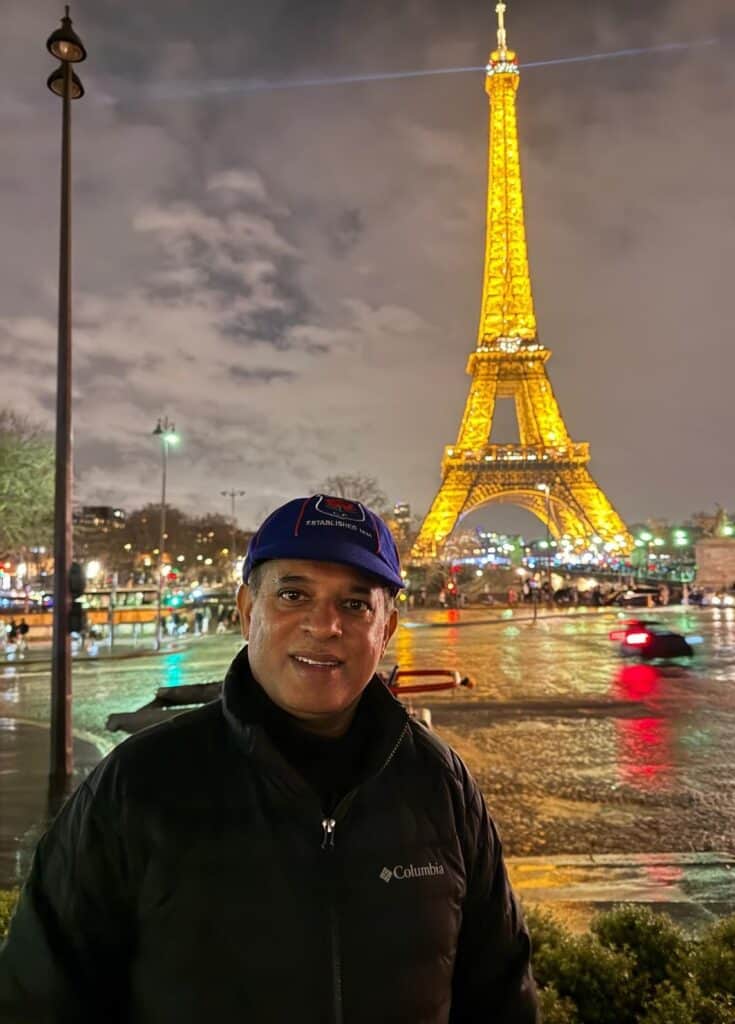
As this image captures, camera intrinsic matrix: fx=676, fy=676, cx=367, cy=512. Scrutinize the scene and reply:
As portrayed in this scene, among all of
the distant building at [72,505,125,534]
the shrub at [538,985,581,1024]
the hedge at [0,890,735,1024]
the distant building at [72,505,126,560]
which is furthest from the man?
the distant building at [72,505,125,534]

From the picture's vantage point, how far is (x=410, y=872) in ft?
5.43

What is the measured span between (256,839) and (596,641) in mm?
21019

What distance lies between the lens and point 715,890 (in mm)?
4727

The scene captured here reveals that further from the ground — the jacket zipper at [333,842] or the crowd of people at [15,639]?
the jacket zipper at [333,842]

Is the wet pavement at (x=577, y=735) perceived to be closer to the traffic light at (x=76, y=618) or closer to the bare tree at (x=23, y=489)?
the traffic light at (x=76, y=618)

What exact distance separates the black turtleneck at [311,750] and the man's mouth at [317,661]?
0.15m

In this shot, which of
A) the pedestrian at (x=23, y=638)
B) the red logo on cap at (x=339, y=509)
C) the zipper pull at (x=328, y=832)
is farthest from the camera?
the pedestrian at (x=23, y=638)

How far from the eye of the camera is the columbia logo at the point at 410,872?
162 centimetres

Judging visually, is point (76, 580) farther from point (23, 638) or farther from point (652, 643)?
point (23, 638)

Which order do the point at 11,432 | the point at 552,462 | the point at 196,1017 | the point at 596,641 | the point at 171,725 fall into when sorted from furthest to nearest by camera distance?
the point at 552,462 < the point at 11,432 < the point at 596,641 < the point at 171,725 < the point at 196,1017

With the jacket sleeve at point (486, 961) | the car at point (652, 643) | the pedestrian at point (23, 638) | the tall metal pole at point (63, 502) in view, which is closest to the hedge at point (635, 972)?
the jacket sleeve at point (486, 961)

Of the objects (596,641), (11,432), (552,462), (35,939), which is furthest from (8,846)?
(552,462)

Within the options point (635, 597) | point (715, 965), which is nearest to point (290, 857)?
point (715, 965)

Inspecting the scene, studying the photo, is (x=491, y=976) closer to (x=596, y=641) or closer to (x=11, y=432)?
(x=596, y=641)
